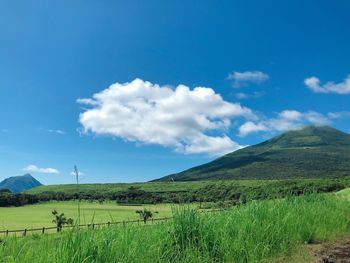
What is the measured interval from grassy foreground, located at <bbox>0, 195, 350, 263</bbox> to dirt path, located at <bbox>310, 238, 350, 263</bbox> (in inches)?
13.3

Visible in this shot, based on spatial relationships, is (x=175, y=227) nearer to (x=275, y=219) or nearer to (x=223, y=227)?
(x=223, y=227)

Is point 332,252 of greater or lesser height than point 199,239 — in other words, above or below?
below

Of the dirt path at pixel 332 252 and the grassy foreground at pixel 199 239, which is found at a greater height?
the grassy foreground at pixel 199 239

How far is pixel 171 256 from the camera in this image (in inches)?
231

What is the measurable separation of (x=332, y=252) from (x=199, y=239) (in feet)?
7.63

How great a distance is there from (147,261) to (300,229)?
12.5 feet

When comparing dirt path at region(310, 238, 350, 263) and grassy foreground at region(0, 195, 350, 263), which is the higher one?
grassy foreground at region(0, 195, 350, 263)

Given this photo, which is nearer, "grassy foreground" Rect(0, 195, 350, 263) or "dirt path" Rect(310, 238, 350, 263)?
"grassy foreground" Rect(0, 195, 350, 263)

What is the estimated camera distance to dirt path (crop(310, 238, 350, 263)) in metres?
6.63

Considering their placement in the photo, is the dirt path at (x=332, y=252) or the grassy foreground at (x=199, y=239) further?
the dirt path at (x=332, y=252)

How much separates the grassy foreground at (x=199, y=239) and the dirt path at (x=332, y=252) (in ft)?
1.10

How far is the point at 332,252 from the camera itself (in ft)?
23.6

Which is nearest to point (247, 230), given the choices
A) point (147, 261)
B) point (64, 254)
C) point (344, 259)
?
point (344, 259)

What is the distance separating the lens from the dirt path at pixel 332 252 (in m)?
6.63
